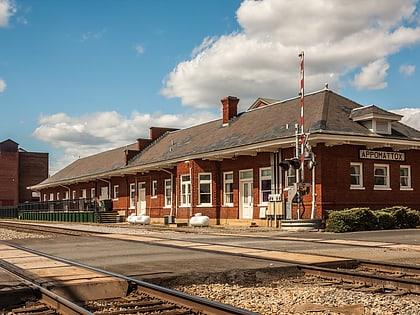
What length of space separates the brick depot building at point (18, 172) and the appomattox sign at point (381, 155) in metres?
58.7

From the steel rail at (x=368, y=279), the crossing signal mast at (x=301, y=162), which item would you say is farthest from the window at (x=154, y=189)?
the steel rail at (x=368, y=279)

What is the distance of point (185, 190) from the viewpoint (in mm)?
33500

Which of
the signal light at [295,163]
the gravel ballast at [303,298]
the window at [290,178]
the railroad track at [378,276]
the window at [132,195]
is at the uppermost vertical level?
the signal light at [295,163]

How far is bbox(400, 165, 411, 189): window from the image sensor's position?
1073 inches

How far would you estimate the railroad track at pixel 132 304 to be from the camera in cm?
658

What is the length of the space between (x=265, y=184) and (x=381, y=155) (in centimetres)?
555

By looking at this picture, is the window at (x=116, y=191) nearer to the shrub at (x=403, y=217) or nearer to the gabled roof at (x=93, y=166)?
the gabled roof at (x=93, y=166)

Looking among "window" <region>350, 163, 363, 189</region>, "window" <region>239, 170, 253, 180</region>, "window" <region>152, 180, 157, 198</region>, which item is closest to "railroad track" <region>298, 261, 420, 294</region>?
"window" <region>350, 163, 363, 189</region>

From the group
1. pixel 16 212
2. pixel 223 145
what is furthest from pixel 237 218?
pixel 16 212

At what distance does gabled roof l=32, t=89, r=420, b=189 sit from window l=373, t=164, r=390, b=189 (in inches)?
53.9

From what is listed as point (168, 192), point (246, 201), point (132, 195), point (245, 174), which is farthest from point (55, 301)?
point (132, 195)

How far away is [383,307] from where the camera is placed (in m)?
6.86

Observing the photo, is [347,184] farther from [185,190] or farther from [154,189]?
[154,189]

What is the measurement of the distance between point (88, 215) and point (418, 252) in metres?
32.4
